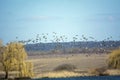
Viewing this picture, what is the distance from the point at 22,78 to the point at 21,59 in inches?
196

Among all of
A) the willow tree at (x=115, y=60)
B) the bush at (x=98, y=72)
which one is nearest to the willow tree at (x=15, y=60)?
the bush at (x=98, y=72)

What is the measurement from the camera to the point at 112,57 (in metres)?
118

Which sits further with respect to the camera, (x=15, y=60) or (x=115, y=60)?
(x=115, y=60)

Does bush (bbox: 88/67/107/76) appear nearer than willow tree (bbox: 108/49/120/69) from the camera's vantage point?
No

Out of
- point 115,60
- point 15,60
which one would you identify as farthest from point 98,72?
point 15,60

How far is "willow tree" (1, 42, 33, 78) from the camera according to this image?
317ft

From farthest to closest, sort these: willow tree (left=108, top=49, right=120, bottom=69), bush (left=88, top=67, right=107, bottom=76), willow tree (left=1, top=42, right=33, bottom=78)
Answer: bush (left=88, top=67, right=107, bottom=76), willow tree (left=108, top=49, right=120, bottom=69), willow tree (left=1, top=42, right=33, bottom=78)

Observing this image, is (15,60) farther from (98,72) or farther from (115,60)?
(115,60)

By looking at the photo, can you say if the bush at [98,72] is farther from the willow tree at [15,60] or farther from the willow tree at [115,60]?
the willow tree at [15,60]

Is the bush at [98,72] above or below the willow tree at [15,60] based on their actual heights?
below

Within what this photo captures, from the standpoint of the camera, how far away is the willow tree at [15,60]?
96.5m

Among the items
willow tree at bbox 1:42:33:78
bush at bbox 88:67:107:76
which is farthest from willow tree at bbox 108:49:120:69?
willow tree at bbox 1:42:33:78

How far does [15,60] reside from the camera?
317ft

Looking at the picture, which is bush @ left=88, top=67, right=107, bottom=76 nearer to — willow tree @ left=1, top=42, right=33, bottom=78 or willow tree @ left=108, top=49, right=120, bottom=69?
willow tree @ left=108, top=49, right=120, bottom=69
